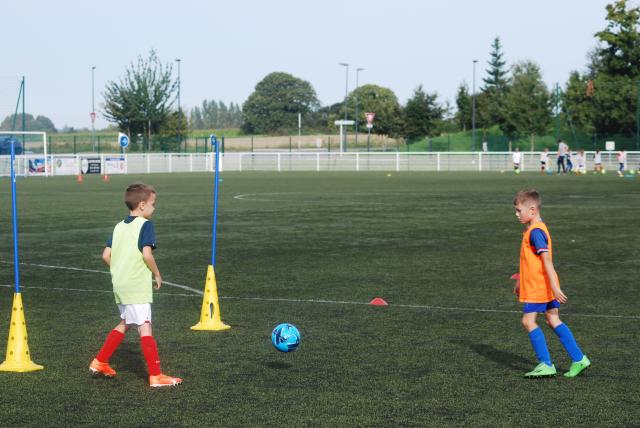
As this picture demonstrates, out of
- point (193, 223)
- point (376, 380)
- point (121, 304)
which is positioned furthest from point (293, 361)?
point (193, 223)

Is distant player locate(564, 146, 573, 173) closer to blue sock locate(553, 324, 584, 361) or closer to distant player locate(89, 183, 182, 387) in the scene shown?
blue sock locate(553, 324, 584, 361)

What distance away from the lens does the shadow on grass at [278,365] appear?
802cm

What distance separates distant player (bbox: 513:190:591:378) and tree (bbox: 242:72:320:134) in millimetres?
176114

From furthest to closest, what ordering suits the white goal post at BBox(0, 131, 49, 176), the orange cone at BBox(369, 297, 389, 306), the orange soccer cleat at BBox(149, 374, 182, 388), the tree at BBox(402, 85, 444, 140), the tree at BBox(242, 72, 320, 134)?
the tree at BBox(242, 72, 320, 134) < the tree at BBox(402, 85, 444, 140) < the white goal post at BBox(0, 131, 49, 176) < the orange cone at BBox(369, 297, 389, 306) < the orange soccer cleat at BBox(149, 374, 182, 388)

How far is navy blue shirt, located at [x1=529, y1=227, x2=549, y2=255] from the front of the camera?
734cm

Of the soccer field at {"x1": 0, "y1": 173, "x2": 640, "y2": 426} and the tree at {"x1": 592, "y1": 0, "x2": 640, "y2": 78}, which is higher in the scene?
the tree at {"x1": 592, "y1": 0, "x2": 640, "y2": 78}

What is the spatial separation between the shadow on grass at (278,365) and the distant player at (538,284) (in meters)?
1.84

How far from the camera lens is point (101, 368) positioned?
24.8 ft

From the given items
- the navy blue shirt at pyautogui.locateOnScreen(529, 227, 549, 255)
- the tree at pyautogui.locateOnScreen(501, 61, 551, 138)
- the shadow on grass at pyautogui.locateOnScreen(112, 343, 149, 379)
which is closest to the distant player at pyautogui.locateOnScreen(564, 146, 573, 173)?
the tree at pyautogui.locateOnScreen(501, 61, 551, 138)

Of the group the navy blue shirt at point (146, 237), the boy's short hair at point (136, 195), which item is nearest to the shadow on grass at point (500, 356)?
the navy blue shirt at point (146, 237)

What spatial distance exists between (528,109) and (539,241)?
87047 mm

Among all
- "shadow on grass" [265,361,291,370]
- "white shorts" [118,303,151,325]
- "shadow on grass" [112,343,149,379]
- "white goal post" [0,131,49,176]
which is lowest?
"shadow on grass" [112,343,149,379]

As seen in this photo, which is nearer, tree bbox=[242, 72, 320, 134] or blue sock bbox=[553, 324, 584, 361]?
blue sock bbox=[553, 324, 584, 361]

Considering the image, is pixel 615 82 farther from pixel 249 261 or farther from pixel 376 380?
pixel 376 380
